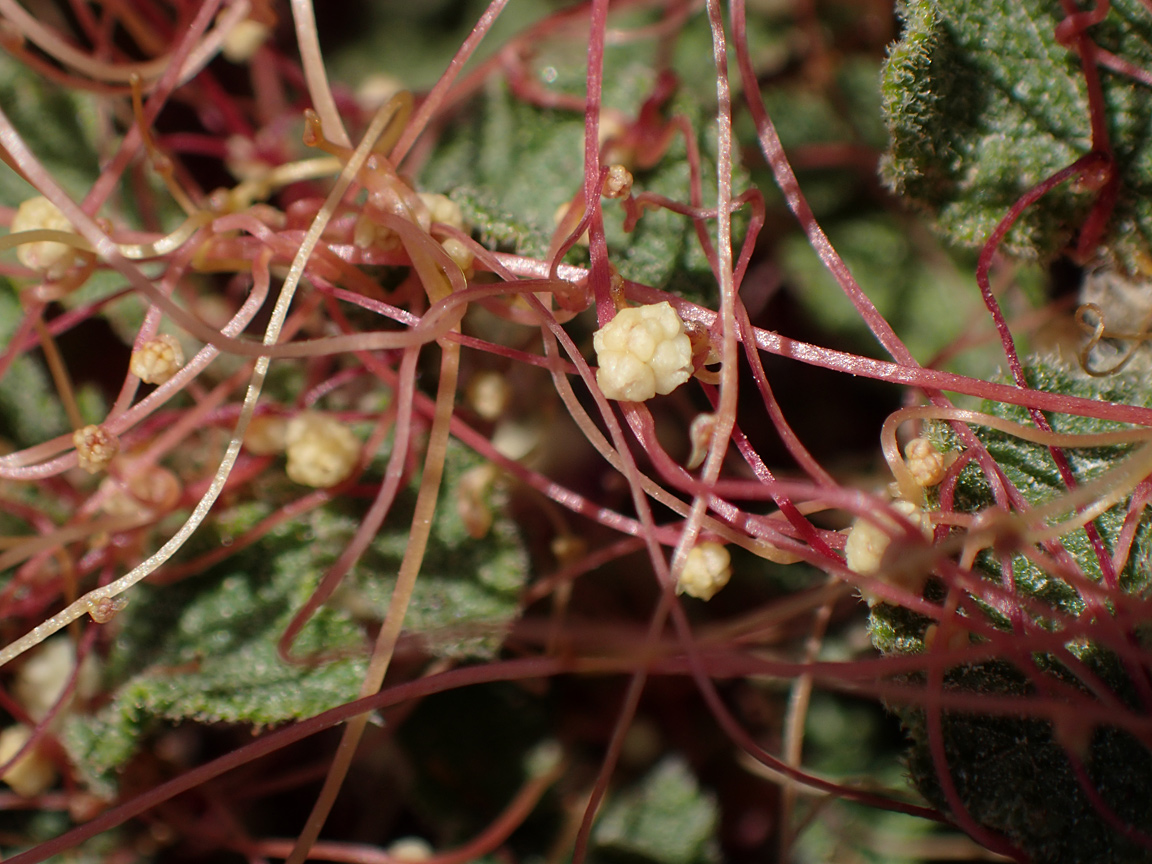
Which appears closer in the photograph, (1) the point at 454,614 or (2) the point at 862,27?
(1) the point at 454,614

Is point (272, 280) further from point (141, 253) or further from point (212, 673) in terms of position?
point (212, 673)

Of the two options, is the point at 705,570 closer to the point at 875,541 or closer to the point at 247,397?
the point at 875,541

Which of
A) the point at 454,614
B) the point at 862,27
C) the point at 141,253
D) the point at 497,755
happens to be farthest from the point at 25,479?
the point at 862,27

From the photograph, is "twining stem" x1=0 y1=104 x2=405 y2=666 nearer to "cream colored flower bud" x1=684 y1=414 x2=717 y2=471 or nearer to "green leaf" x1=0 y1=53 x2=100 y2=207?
"green leaf" x1=0 y1=53 x2=100 y2=207

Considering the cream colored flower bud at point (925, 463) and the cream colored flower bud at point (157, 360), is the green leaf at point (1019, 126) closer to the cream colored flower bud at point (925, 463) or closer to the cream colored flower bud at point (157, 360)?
the cream colored flower bud at point (925, 463)

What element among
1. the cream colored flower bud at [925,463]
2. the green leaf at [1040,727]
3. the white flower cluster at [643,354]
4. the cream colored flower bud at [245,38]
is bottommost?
the green leaf at [1040,727]

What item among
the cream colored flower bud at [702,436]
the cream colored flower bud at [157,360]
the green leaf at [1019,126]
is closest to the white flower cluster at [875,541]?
the cream colored flower bud at [702,436]
